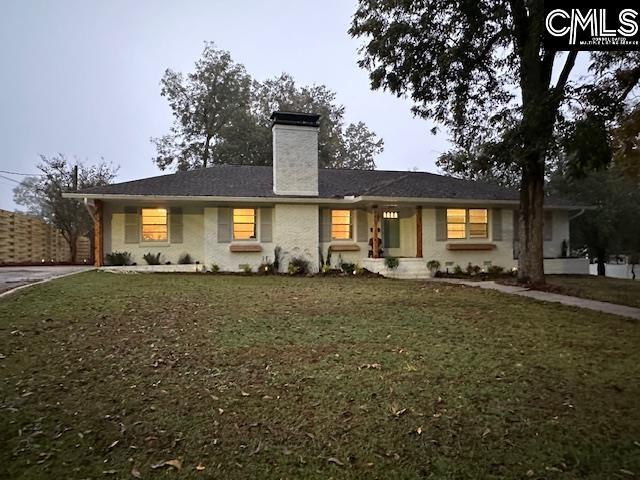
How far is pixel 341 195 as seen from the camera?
14.6 meters

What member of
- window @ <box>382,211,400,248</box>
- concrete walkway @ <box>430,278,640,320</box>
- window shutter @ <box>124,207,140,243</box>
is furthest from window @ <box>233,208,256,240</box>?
concrete walkway @ <box>430,278,640,320</box>

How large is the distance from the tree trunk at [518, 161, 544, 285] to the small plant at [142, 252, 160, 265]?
38.2 ft

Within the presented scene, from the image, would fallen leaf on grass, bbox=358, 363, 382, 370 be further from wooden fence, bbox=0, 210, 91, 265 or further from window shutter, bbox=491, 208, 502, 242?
wooden fence, bbox=0, 210, 91, 265

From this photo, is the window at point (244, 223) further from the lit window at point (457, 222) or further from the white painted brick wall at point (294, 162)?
the lit window at point (457, 222)

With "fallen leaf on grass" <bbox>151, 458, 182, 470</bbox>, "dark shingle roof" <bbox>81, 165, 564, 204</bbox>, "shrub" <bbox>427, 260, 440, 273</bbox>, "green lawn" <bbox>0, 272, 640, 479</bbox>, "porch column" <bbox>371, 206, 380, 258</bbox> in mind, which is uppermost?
"dark shingle roof" <bbox>81, 165, 564, 204</bbox>

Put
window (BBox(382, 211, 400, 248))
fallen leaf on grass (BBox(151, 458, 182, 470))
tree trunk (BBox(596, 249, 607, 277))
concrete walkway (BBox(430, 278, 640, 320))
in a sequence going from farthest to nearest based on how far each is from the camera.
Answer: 1. tree trunk (BBox(596, 249, 607, 277))
2. window (BBox(382, 211, 400, 248))
3. concrete walkway (BBox(430, 278, 640, 320))
4. fallen leaf on grass (BBox(151, 458, 182, 470))

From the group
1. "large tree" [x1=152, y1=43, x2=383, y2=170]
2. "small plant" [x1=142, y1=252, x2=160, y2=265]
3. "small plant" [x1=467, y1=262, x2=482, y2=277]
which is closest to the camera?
"small plant" [x1=142, y1=252, x2=160, y2=265]

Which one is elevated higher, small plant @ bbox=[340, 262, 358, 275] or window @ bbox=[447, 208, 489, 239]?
window @ bbox=[447, 208, 489, 239]

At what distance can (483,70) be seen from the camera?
11.3 meters

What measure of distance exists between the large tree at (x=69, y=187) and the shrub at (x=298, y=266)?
455 inches

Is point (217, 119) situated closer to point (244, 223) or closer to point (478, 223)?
point (244, 223)

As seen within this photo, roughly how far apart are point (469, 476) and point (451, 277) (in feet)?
40.5

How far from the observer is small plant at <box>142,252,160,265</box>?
1334cm

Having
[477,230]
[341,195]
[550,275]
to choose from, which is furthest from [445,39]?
[550,275]
